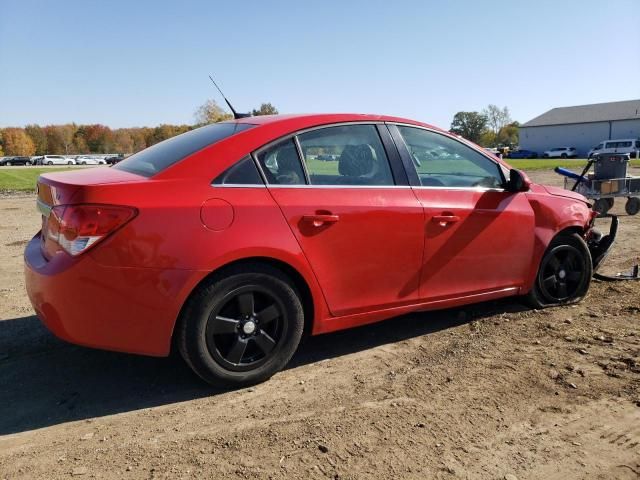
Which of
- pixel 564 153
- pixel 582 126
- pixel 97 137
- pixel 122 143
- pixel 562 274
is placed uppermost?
pixel 97 137

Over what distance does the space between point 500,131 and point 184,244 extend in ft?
374

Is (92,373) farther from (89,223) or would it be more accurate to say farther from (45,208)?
(89,223)

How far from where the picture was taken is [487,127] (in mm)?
114688

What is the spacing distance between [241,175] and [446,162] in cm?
180

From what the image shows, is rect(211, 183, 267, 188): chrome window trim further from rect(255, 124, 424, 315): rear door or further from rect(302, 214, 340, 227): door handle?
rect(302, 214, 340, 227): door handle

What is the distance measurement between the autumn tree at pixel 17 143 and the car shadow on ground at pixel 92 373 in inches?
4802

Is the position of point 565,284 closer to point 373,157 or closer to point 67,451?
point 373,157

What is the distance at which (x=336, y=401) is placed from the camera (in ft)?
10.8

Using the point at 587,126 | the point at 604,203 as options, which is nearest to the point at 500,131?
the point at 587,126

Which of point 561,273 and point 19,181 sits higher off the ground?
point 19,181

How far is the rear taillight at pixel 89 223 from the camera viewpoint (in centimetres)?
299

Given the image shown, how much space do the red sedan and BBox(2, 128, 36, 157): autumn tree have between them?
403ft

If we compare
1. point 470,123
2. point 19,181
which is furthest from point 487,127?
point 19,181

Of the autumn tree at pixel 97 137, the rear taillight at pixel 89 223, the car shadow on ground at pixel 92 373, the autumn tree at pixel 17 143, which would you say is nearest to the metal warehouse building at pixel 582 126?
the car shadow on ground at pixel 92 373
